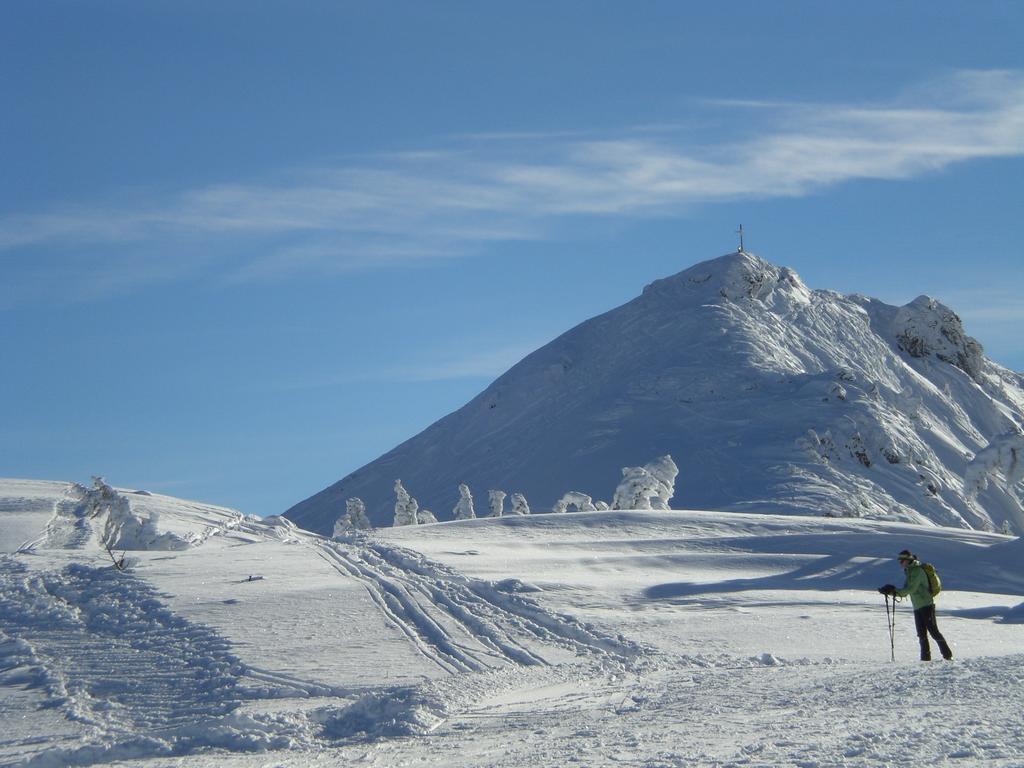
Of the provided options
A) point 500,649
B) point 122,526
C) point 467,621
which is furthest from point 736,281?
point 500,649

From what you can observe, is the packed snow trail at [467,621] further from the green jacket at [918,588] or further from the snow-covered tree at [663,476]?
the snow-covered tree at [663,476]

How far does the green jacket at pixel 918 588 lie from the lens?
14938 mm

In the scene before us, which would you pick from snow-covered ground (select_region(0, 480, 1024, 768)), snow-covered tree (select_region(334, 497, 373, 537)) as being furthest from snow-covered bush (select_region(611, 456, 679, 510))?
snow-covered tree (select_region(334, 497, 373, 537))

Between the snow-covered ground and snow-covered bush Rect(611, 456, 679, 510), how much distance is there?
12489 millimetres

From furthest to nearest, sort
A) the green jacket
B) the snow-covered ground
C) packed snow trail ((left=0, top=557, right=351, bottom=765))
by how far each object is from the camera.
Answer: the green jacket, packed snow trail ((left=0, top=557, right=351, bottom=765)), the snow-covered ground

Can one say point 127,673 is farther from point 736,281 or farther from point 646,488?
point 736,281

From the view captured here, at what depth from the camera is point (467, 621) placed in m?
19.4

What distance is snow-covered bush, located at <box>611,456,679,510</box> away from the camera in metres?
46.6

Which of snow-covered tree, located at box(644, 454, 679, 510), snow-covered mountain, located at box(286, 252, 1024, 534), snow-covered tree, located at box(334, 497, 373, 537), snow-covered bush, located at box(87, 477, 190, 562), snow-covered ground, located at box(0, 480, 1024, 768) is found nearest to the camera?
snow-covered ground, located at box(0, 480, 1024, 768)

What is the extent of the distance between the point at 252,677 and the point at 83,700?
2.17 meters

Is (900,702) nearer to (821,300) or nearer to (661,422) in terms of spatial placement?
(661,422)

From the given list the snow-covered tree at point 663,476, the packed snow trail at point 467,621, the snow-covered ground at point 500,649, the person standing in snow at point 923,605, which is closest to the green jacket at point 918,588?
the person standing in snow at point 923,605

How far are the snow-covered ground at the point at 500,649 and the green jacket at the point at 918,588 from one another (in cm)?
89

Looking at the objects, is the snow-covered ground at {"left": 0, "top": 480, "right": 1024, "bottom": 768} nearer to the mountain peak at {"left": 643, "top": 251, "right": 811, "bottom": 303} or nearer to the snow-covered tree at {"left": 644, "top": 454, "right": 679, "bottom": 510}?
the snow-covered tree at {"left": 644, "top": 454, "right": 679, "bottom": 510}
